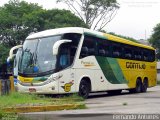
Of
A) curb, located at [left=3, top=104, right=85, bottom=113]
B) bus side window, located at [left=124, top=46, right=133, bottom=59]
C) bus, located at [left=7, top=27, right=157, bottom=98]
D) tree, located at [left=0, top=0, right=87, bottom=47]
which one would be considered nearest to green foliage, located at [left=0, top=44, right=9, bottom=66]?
tree, located at [left=0, top=0, right=87, bottom=47]

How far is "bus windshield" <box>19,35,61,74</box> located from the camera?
58.1ft

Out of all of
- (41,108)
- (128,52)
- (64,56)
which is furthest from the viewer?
(128,52)

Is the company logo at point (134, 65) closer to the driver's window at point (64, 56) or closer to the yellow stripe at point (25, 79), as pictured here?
the driver's window at point (64, 56)

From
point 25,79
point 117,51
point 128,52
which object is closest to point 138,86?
point 128,52

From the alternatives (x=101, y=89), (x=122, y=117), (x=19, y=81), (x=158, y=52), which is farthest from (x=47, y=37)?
(x=158, y=52)

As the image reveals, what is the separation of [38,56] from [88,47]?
106 inches

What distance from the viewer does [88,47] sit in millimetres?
19531

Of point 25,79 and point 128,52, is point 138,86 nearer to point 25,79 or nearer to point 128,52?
point 128,52

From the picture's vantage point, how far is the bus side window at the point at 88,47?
19.1 m

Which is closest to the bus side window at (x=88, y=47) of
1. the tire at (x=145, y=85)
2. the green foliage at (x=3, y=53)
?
the tire at (x=145, y=85)

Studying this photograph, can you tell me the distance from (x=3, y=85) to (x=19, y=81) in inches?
57.3

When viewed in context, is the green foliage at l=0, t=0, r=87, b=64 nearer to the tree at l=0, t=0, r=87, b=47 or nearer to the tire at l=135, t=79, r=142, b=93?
the tree at l=0, t=0, r=87, b=47

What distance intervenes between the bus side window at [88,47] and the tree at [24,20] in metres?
26.1

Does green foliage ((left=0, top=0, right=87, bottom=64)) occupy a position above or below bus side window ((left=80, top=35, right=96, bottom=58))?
above
